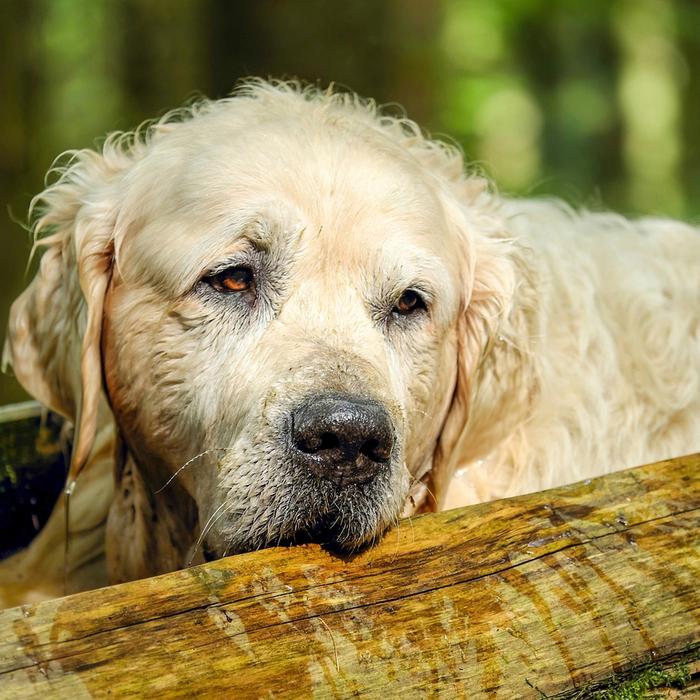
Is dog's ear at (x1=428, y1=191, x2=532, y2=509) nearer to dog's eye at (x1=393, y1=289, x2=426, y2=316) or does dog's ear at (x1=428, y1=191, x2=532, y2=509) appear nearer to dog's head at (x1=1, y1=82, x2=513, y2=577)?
dog's head at (x1=1, y1=82, x2=513, y2=577)

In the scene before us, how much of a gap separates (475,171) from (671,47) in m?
13.2

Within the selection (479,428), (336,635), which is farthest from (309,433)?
(479,428)

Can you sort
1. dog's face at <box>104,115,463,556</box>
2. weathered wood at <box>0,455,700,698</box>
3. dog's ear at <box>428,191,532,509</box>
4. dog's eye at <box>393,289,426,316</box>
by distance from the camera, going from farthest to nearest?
dog's ear at <box>428,191,532,509</box>
dog's eye at <box>393,289,426,316</box>
dog's face at <box>104,115,463,556</box>
weathered wood at <box>0,455,700,698</box>

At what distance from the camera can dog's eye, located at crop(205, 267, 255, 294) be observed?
3146 millimetres

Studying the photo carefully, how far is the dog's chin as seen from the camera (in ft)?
8.37

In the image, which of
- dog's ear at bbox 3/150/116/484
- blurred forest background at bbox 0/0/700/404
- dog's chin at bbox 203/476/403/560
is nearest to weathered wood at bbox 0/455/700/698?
dog's chin at bbox 203/476/403/560

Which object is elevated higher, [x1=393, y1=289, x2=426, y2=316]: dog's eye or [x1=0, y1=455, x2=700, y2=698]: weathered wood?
[x1=393, y1=289, x2=426, y2=316]: dog's eye

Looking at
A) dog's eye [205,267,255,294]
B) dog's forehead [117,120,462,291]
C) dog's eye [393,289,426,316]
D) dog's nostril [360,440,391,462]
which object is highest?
dog's forehead [117,120,462,291]

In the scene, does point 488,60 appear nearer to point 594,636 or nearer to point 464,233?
point 464,233

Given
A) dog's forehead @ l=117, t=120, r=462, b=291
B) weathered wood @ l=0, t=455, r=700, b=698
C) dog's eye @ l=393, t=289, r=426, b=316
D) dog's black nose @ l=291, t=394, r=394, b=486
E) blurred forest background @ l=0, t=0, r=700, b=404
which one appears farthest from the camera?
blurred forest background @ l=0, t=0, r=700, b=404

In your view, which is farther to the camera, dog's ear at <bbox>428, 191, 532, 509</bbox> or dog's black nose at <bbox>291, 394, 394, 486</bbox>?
dog's ear at <bbox>428, 191, 532, 509</bbox>

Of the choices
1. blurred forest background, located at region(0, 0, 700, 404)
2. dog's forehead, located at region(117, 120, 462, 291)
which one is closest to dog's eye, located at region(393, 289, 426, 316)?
dog's forehead, located at region(117, 120, 462, 291)

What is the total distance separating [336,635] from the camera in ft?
6.95

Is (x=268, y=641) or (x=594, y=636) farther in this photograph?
(x=594, y=636)
